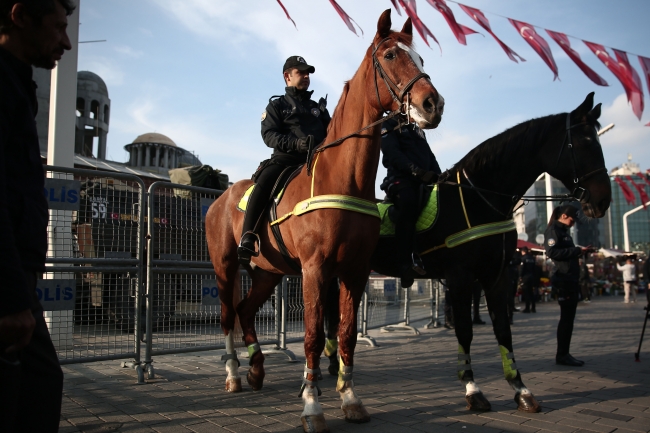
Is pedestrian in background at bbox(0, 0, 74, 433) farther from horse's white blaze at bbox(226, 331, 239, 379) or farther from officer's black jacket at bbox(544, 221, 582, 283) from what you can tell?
officer's black jacket at bbox(544, 221, 582, 283)

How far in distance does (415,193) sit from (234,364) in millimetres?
2664

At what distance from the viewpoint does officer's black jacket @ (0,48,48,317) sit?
1615 millimetres

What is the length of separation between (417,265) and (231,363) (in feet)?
7.37

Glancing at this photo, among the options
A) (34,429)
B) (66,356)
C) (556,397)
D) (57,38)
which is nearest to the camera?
(34,429)

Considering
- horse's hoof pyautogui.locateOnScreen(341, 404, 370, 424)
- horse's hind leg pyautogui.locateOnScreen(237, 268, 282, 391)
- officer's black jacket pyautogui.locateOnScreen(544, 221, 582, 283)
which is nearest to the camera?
horse's hoof pyautogui.locateOnScreen(341, 404, 370, 424)

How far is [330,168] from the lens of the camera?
421 centimetres

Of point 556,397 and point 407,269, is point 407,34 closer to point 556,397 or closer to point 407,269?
point 407,269

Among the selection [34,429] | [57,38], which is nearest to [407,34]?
[57,38]

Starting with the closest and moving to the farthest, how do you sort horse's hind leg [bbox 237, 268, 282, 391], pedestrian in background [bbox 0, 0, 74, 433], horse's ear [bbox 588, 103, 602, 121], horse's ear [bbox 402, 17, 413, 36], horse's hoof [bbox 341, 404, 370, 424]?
pedestrian in background [bbox 0, 0, 74, 433]
horse's hoof [bbox 341, 404, 370, 424]
horse's ear [bbox 402, 17, 413, 36]
horse's ear [bbox 588, 103, 602, 121]
horse's hind leg [bbox 237, 268, 282, 391]

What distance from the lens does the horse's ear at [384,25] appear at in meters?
3.96

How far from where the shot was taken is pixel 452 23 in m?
6.38

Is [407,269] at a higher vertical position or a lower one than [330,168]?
lower

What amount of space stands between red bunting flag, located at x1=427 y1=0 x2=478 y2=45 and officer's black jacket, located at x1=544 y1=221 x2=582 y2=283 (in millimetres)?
3252

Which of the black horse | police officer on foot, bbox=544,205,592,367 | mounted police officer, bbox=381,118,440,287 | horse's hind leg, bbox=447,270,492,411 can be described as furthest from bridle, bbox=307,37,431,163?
police officer on foot, bbox=544,205,592,367
